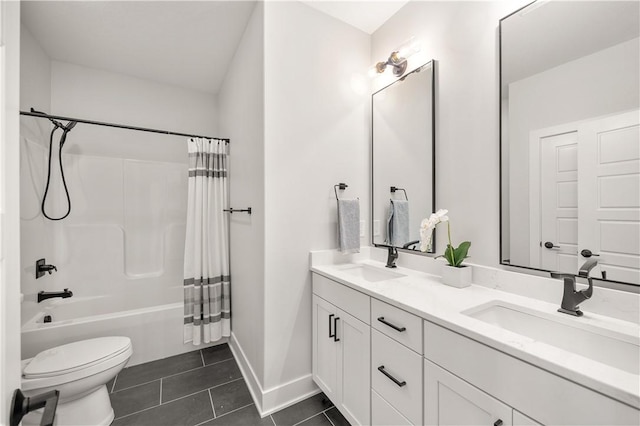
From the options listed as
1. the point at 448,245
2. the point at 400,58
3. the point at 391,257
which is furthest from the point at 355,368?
the point at 400,58

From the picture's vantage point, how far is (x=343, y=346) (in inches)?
56.6

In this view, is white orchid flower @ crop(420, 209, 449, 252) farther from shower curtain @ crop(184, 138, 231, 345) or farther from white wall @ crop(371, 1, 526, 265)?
shower curtain @ crop(184, 138, 231, 345)

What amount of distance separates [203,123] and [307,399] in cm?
275

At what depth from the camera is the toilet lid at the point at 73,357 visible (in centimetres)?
140

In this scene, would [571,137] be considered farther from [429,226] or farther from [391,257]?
[391,257]

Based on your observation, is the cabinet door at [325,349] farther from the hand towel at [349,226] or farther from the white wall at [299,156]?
the hand towel at [349,226]

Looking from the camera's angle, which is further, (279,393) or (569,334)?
(279,393)

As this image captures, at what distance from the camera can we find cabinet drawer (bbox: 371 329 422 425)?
1.00 meters

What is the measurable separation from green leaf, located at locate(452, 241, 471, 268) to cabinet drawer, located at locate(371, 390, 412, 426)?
0.74 meters

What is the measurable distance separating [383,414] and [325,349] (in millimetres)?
509

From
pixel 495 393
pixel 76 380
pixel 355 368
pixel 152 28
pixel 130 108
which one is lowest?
pixel 76 380

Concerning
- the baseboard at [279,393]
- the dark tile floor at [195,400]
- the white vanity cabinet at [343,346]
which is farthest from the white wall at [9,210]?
the white vanity cabinet at [343,346]

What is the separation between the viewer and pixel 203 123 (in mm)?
2822

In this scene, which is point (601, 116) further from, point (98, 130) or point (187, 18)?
point (98, 130)
